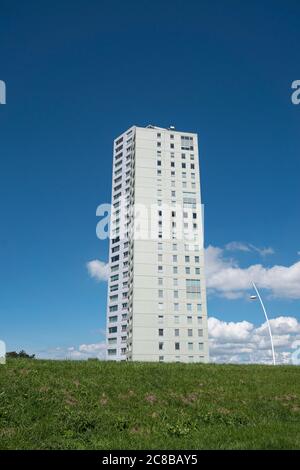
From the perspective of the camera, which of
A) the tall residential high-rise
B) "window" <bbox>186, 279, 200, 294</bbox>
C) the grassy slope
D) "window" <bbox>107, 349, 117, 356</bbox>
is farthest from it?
"window" <bbox>107, 349, 117, 356</bbox>

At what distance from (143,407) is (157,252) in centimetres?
9040

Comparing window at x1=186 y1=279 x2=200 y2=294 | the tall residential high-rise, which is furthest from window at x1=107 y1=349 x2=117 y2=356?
window at x1=186 y1=279 x2=200 y2=294

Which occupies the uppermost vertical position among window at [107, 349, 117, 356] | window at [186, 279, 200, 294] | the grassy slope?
window at [186, 279, 200, 294]

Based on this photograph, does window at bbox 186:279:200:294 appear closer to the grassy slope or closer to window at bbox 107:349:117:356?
window at bbox 107:349:117:356

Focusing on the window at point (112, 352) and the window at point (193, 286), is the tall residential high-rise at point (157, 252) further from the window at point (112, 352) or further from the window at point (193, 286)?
the window at point (193, 286)

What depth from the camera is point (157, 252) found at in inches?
4281

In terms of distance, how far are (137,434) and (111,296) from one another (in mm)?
103337

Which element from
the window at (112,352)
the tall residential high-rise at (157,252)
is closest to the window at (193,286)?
the tall residential high-rise at (157,252)

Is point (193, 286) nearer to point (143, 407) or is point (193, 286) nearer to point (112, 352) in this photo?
point (112, 352)

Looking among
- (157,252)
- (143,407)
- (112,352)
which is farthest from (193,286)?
(143,407)

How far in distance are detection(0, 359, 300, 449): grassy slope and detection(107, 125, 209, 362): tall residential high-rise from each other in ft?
243

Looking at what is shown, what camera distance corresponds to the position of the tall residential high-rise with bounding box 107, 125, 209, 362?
331ft
